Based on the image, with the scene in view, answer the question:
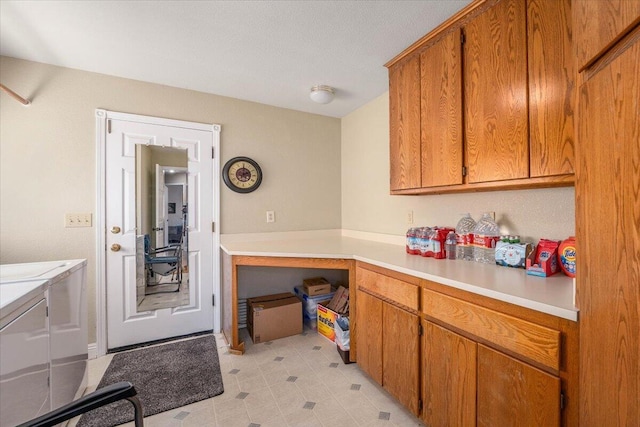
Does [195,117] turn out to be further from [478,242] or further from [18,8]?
[478,242]

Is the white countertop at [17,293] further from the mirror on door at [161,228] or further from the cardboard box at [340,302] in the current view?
the cardboard box at [340,302]

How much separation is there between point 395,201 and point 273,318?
5.06 ft

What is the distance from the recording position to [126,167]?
92.8 inches

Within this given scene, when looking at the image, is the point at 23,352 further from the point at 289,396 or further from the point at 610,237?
the point at 610,237

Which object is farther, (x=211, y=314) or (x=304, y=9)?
(x=211, y=314)

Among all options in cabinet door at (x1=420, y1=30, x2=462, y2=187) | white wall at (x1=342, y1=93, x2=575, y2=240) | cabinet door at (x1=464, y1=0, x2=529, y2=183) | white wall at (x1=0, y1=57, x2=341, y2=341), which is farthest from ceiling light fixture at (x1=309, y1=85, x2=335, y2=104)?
cabinet door at (x1=464, y1=0, x2=529, y2=183)

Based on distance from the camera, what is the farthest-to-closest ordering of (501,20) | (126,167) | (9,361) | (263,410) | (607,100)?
1. (126,167)
2. (263,410)
3. (501,20)
4. (9,361)
5. (607,100)

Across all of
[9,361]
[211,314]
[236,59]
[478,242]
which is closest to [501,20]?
[478,242]

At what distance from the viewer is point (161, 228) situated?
2.51 metres

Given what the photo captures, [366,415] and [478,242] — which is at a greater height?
[478,242]

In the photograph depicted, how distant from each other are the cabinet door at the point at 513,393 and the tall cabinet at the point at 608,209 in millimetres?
112

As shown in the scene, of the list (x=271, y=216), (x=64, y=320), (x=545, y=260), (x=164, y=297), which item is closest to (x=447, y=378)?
(x=545, y=260)

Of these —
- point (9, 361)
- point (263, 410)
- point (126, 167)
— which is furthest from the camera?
point (126, 167)

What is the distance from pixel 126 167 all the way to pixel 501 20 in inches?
110
